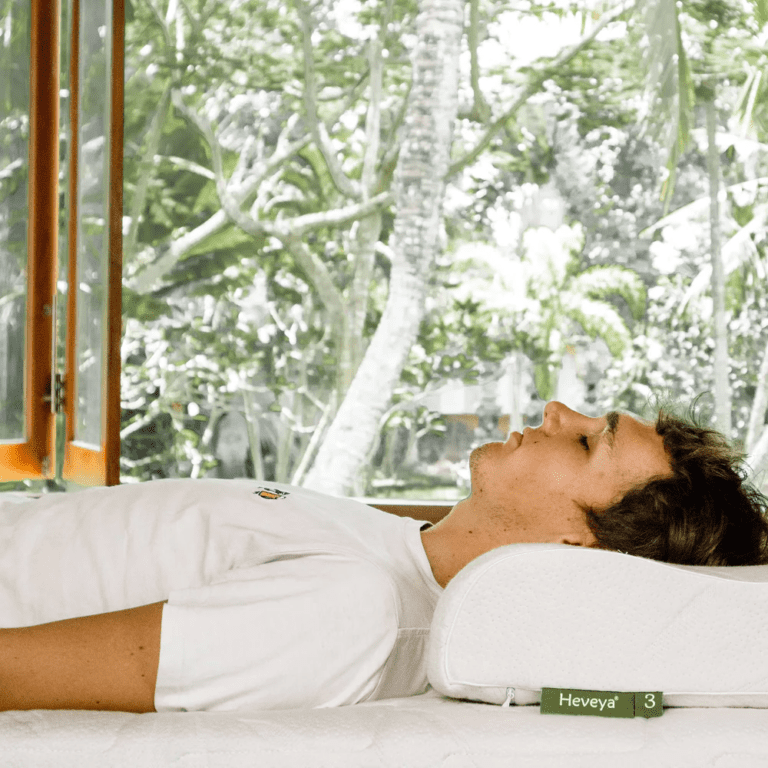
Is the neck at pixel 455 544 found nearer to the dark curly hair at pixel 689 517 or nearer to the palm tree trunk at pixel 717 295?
the dark curly hair at pixel 689 517

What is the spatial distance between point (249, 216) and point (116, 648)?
11.3 feet

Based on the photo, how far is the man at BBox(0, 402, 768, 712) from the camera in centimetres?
85

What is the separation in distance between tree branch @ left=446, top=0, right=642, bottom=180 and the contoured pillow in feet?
10.5

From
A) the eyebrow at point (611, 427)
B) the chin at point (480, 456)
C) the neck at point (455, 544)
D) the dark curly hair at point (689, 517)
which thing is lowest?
the neck at point (455, 544)

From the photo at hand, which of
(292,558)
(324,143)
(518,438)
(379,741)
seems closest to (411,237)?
(324,143)

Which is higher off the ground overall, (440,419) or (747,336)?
(747,336)

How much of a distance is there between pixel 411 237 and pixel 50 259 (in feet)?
5.58

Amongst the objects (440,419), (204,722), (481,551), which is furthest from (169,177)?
(204,722)

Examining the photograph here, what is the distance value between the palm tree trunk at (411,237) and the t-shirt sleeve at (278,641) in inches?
120

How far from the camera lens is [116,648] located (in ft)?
2.78

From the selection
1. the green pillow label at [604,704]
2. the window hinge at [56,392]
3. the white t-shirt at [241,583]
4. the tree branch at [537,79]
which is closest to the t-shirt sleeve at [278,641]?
the white t-shirt at [241,583]

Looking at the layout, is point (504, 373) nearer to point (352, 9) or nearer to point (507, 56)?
point (507, 56)

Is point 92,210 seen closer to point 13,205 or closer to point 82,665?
point 13,205

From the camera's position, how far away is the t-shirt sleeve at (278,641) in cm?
85
